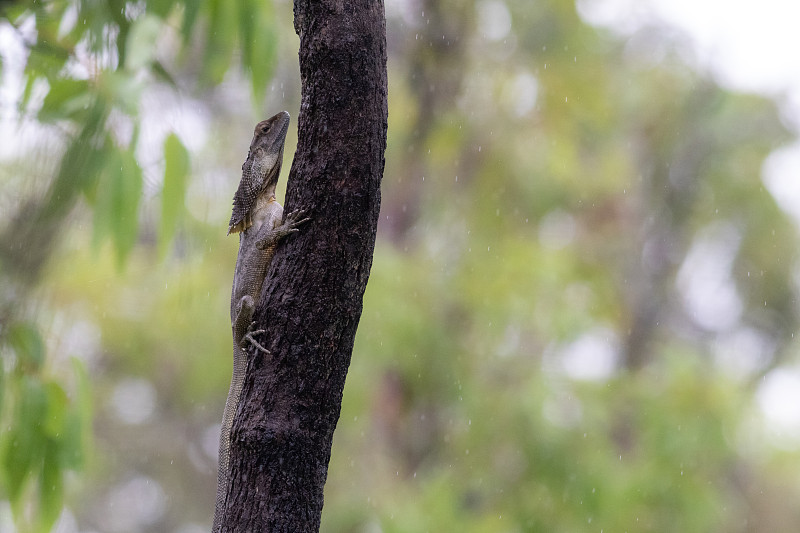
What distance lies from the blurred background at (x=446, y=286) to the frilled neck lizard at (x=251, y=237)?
157 millimetres

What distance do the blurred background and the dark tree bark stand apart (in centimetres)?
35

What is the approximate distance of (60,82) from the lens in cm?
252

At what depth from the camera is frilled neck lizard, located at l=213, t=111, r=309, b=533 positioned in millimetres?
2701

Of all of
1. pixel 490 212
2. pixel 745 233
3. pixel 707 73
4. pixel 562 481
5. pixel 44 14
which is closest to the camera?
pixel 44 14

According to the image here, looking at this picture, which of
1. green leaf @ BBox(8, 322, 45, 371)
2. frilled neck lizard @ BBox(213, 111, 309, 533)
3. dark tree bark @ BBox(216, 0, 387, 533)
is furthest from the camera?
frilled neck lizard @ BBox(213, 111, 309, 533)

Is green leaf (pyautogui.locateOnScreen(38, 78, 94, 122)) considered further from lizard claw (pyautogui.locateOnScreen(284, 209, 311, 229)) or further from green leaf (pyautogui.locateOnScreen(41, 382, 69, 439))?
green leaf (pyautogui.locateOnScreen(41, 382, 69, 439))

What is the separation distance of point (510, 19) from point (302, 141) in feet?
26.7

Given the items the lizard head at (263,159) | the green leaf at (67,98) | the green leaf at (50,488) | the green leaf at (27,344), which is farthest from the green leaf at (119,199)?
the lizard head at (263,159)

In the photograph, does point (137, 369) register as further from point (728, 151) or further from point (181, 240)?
point (728, 151)

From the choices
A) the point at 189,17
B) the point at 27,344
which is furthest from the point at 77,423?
the point at 189,17

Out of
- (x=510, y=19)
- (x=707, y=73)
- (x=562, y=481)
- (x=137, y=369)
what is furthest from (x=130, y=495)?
(x=707, y=73)

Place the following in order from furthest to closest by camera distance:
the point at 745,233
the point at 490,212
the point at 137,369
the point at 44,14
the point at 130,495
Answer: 1. the point at 745,233
2. the point at 130,495
3. the point at 137,369
4. the point at 490,212
5. the point at 44,14

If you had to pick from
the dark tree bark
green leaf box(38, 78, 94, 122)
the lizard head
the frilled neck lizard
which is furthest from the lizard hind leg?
green leaf box(38, 78, 94, 122)

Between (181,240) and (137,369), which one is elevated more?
(137,369)
